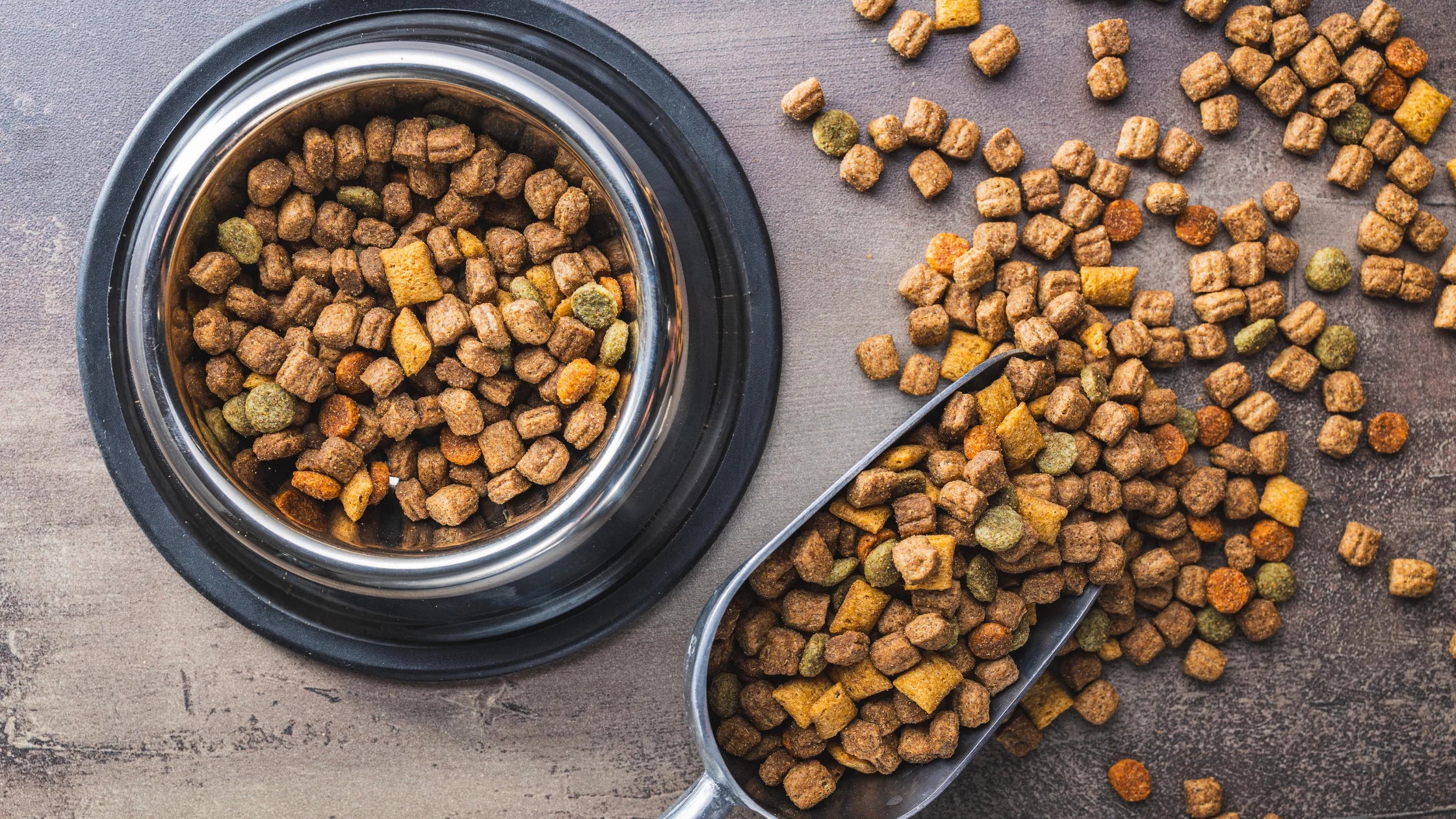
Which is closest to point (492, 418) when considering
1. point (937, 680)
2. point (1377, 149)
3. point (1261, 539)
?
point (937, 680)

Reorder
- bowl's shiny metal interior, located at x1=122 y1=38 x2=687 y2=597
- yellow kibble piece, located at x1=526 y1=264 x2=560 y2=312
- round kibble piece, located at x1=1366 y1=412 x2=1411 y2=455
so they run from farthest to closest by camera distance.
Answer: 1. round kibble piece, located at x1=1366 y1=412 x2=1411 y2=455
2. yellow kibble piece, located at x1=526 y1=264 x2=560 y2=312
3. bowl's shiny metal interior, located at x1=122 y1=38 x2=687 y2=597

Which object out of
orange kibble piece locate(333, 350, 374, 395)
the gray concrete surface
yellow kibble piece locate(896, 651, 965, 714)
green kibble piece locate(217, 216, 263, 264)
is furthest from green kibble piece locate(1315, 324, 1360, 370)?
green kibble piece locate(217, 216, 263, 264)

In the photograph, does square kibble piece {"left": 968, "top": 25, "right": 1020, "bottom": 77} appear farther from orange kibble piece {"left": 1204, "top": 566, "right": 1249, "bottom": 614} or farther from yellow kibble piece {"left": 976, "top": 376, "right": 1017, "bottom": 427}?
orange kibble piece {"left": 1204, "top": 566, "right": 1249, "bottom": 614}

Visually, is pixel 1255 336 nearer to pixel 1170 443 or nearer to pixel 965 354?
pixel 1170 443

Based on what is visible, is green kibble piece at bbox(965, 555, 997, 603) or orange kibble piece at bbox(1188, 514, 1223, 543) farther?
orange kibble piece at bbox(1188, 514, 1223, 543)

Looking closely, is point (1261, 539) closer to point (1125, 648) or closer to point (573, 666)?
point (1125, 648)

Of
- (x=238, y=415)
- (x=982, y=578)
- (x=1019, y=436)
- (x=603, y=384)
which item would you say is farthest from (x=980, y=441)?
(x=238, y=415)
